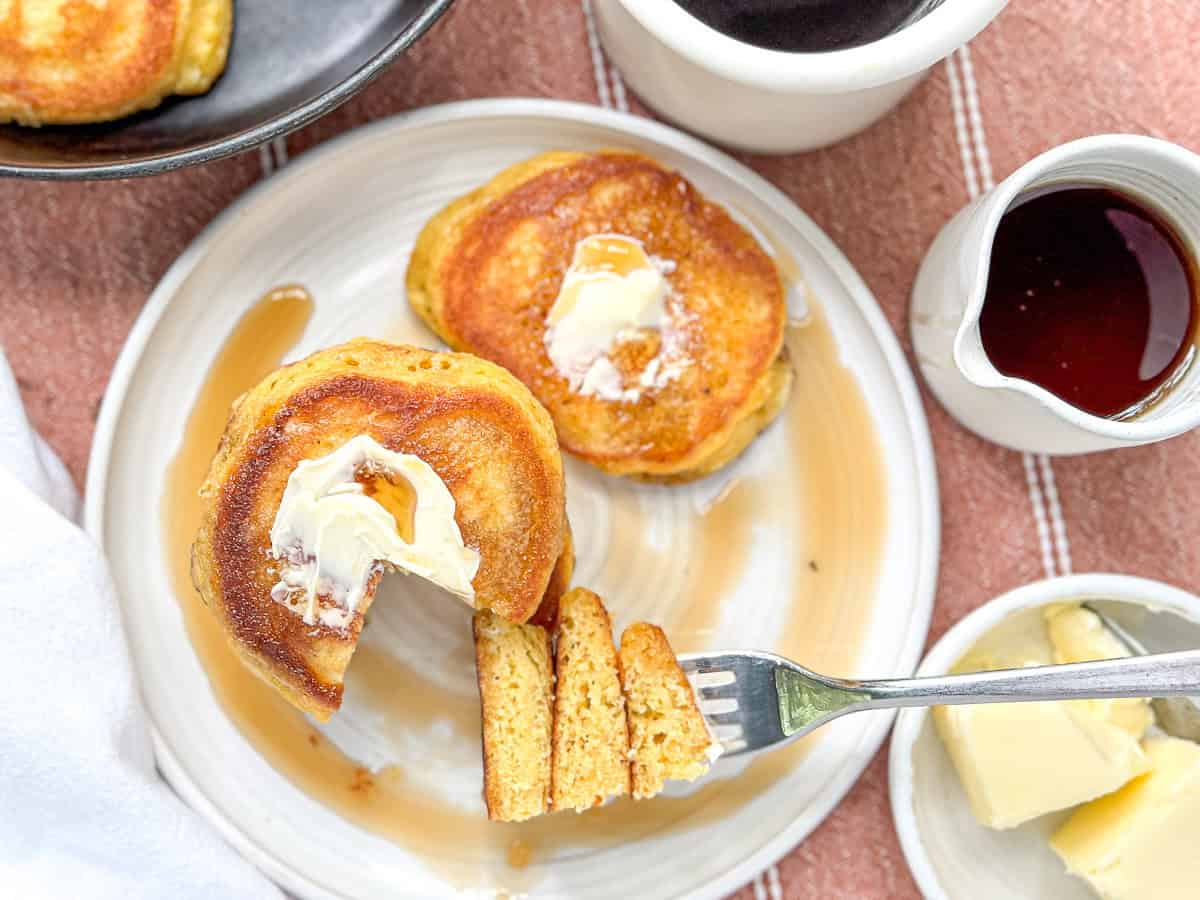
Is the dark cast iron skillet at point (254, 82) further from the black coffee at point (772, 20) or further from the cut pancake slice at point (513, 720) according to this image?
the cut pancake slice at point (513, 720)

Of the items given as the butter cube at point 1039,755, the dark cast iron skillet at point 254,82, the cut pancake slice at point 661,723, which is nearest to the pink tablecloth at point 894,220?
the dark cast iron skillet at point 254,82

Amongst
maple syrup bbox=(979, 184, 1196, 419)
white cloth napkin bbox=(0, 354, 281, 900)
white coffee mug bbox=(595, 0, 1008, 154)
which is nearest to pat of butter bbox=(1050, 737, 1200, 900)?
maple syrup bbox=(979, 184, 1196, 419)

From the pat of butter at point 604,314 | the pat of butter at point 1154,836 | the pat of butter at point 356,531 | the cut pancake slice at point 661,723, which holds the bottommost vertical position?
the pat of butter at point 1154,836

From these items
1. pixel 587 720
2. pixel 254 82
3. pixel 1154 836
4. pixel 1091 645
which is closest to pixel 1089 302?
pixel 1091 645

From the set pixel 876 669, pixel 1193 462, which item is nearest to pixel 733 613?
pixel 876 669

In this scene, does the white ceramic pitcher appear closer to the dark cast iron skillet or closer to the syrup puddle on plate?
the syrup puddle on plate

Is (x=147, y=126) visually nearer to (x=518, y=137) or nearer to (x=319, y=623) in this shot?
(x=518, y=137)
